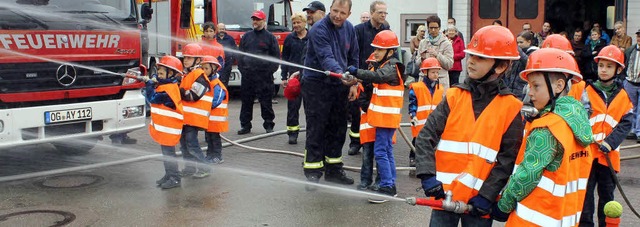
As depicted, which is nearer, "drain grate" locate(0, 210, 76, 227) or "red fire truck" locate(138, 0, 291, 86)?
"drain grate" locate(0, 210, 76, 227)

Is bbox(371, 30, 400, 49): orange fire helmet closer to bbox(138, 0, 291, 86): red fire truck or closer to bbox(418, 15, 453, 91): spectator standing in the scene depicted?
bbox(418, 15, 453, 91): spectator standing

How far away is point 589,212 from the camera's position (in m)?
5.31

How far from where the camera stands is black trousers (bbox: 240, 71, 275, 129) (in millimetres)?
11602

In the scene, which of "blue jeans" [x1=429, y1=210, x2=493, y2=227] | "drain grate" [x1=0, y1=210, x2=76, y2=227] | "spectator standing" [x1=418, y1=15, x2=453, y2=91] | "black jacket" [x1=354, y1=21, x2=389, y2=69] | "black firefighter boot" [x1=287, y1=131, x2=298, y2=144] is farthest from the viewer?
"black firefighter boot" [x1=287, y1=131, x2=298, y2=144]

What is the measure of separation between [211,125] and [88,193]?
1.76 metres

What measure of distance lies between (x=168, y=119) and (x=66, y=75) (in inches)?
54.3

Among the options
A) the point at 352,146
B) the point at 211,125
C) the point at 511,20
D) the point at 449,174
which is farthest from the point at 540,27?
the point at 449,174

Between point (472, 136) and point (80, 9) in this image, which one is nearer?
point (472, 136)

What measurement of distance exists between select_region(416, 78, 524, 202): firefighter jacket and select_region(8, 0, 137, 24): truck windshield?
516cm

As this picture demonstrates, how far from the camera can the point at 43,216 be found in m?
6.58

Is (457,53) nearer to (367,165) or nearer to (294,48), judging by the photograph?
(294,48)

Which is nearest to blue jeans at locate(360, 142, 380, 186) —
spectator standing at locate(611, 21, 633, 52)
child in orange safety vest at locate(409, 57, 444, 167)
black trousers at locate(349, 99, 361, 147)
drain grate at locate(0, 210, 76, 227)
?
black trousers at locate(349, 99, 361, 147)

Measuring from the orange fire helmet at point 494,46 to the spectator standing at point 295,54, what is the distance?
6584mm

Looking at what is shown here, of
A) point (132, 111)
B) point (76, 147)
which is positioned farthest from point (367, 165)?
point (76, 147)
